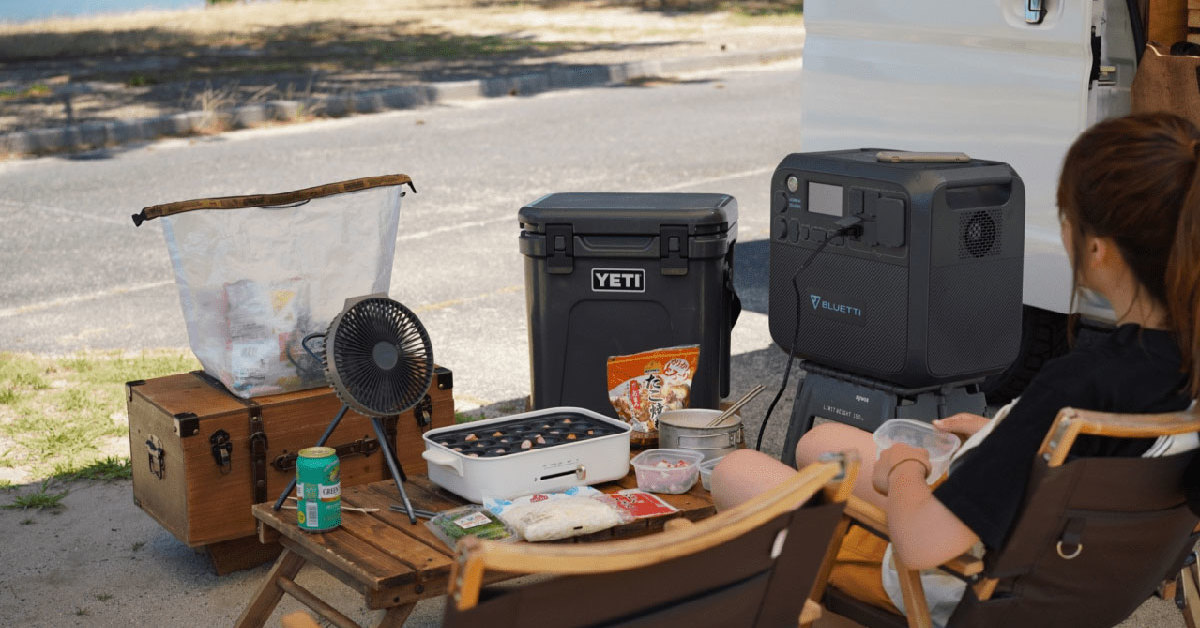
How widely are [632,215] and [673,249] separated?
15 cm

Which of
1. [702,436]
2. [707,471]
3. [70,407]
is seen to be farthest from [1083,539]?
[70,407]

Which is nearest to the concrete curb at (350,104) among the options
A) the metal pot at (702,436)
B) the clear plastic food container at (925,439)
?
the metal pot at (702,436)

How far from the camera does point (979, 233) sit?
3.63 m

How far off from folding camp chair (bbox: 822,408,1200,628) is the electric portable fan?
3.66ft

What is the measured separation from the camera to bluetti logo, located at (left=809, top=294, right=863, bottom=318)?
3730mm

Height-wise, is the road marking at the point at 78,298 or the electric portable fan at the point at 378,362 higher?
the electric portable fan at the point at 378,362

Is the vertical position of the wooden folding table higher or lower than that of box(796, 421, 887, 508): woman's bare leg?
lower

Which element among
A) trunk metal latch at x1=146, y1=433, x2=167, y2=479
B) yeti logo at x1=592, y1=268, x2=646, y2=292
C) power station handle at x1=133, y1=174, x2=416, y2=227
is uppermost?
power station handle at x1=133, y1=174, x2=416, y2=227

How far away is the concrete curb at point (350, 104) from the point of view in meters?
10.8

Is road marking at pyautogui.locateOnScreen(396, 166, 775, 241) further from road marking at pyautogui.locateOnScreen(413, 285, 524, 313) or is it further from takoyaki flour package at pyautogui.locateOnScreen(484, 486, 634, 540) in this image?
takoyaki flour package at pyautogui.locateOnScreen(484, 486, 634, 540)

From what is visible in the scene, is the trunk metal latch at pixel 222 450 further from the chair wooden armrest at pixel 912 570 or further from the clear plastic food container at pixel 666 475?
the chair wooden armrest at pixel 912 570

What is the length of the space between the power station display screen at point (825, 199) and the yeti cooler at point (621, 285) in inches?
12.6

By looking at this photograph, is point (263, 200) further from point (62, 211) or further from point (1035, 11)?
point (62, 211)

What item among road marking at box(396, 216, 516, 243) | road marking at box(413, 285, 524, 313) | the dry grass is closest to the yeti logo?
road marking at box(413, 285, 524, 313)
